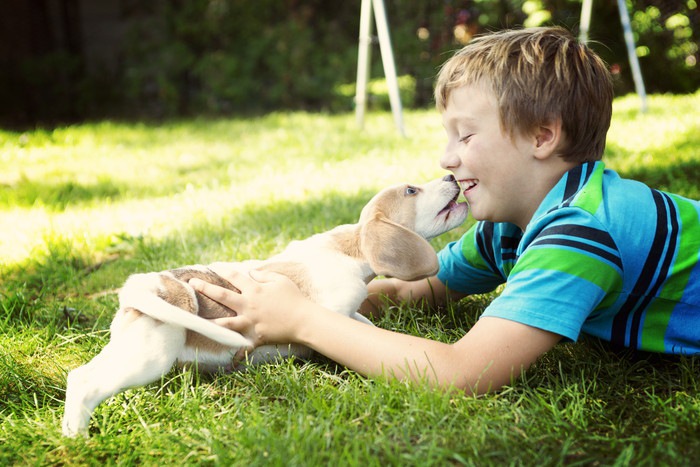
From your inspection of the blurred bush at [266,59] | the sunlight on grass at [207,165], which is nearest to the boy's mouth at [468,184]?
the sunlight on grass at [207,165]

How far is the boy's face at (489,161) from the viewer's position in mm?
2043

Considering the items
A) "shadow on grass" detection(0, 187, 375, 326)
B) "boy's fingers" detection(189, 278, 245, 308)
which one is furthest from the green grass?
"boy's fingers" detection(189, 278, 245, 308)

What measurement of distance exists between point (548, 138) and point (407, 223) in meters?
0.55

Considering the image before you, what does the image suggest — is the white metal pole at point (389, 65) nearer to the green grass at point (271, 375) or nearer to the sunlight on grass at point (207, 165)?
the sunlight on grass at point (207, 165)

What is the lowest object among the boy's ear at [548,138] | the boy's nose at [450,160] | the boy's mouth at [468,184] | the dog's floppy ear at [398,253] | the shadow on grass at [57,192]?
the shadow on grass at [57,192]

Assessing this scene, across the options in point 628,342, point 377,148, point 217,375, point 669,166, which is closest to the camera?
point 628,342

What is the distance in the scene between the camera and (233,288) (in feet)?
6.90

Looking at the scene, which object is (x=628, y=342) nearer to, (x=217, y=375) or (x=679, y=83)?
(x=217, y=375)

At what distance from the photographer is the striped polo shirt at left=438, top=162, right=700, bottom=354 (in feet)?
5.61

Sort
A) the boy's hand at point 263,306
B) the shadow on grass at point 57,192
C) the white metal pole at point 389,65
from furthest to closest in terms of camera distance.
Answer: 1. the white metal pole at point 389,65
2. the shadow on grass at point 57,192
3. the boy's hand at point 263,306

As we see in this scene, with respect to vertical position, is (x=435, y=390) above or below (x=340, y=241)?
below

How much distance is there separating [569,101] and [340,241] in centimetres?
83

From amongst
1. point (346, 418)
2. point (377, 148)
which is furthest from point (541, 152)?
point (377, 148)

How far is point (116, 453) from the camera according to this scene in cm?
178
